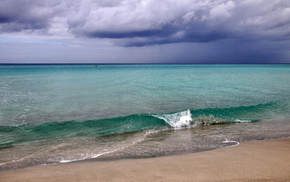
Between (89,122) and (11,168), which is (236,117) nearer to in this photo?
(89,122)

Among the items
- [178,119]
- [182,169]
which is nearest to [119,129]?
[178,119]

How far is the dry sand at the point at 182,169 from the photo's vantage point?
15.9 feet

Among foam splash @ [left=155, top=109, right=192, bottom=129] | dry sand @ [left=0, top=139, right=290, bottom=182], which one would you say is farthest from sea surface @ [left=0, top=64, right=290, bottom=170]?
dry sand @ [left=0, top=139, right=290, bottom=182]

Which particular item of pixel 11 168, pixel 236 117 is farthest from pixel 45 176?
pixel 236 117

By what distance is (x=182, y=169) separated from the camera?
5289 mm

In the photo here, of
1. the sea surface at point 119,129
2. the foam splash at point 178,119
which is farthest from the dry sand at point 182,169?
the foam splash at point 178,119

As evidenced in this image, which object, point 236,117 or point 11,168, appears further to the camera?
point 236,117

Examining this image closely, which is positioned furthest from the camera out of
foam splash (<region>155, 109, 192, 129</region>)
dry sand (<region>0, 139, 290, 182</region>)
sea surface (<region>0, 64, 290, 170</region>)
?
foam splash (<region>155, 109, 192, 129</region>)

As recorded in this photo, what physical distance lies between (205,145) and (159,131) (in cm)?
285

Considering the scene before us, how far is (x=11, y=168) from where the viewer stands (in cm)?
603

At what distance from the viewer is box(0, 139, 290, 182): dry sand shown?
484cm

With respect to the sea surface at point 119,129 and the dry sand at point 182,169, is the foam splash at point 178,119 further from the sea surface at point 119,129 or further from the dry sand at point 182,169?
the dry sand at point 182,169

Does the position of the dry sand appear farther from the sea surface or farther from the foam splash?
the foam splash

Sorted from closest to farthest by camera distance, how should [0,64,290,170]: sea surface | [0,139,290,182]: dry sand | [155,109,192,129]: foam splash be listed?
[0,139,290,182]: dry sand
[0,64,290,170]: sea surface
[155,109,192,129]: foam splash
